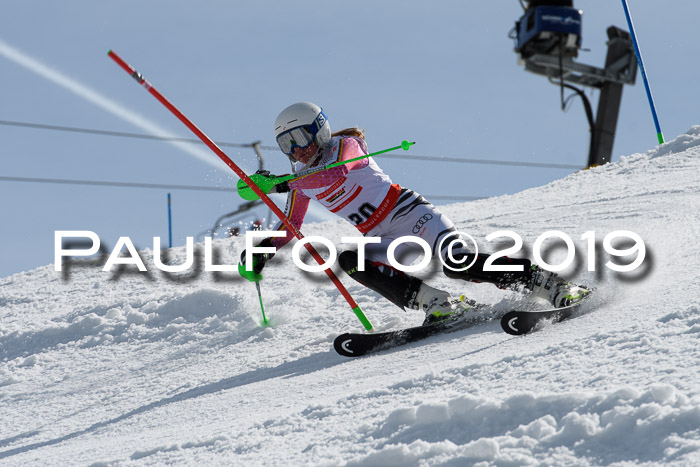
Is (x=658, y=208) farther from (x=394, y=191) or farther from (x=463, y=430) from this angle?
(x=463, y=430)

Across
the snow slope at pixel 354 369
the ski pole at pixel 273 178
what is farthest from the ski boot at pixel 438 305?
the ski pole at pixel 273 178

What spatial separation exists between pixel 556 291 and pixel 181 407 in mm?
2031

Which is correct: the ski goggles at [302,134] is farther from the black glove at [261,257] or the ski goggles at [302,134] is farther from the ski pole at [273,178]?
the black glove at [261,257]

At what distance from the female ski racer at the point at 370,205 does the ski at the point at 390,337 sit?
0.06 metres

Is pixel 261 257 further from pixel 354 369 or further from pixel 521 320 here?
pixel 521 320

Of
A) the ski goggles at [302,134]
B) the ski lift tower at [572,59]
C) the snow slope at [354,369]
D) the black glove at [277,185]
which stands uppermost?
the ski lift tower at [572,59]

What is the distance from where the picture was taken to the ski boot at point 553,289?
4.27 m

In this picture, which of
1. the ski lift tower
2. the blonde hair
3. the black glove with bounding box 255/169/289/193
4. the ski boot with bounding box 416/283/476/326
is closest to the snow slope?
the ski boot with bounding box 416/283/476/326

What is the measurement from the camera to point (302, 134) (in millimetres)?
4723

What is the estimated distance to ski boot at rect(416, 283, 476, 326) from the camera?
455 cm

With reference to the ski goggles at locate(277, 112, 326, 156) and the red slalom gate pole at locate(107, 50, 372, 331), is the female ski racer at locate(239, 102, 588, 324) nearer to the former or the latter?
the ski goggles at locate(277, 112, 326, 156)

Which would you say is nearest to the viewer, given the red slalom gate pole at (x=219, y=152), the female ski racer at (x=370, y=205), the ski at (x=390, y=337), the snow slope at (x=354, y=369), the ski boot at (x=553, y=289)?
the snow slope at (x=354, y=369)

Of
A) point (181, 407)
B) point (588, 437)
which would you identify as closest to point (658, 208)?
point (181, 407)

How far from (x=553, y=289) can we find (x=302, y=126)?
1663 mm
